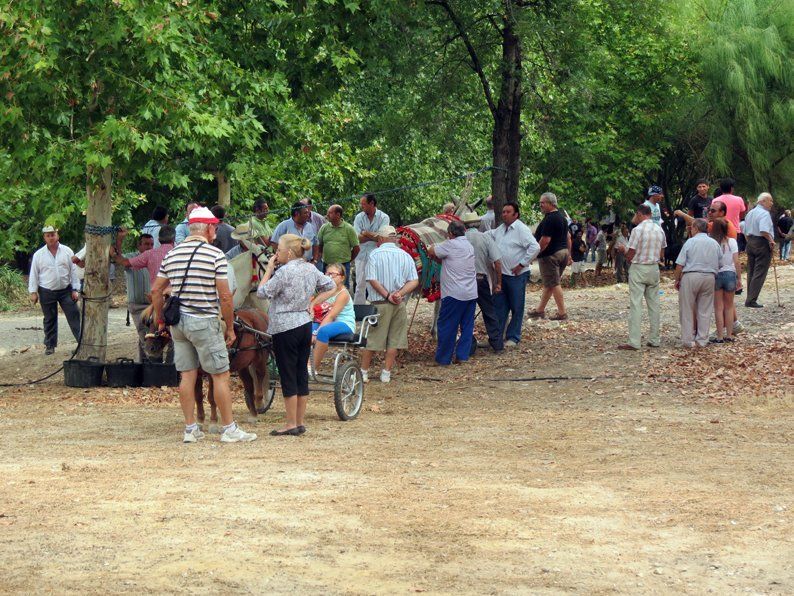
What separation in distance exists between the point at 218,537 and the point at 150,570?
0.68 m

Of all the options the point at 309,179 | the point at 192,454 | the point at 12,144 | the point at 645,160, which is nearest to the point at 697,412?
the point at 192,454

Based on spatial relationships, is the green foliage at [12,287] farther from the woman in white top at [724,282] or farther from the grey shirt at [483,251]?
the woman in white top at [724,282]

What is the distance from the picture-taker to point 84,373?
14.8m

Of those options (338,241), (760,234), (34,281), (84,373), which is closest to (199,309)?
(84,373)

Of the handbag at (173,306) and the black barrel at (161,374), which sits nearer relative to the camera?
the handbag at (173,306)

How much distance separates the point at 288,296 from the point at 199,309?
840mm

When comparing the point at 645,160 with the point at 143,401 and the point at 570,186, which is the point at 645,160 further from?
the point at 143,401

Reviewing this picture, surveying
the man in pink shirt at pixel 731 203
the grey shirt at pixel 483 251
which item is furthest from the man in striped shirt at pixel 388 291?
the man in pink shirt at pixel 731 203

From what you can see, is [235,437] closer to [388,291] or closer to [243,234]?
[388,291]

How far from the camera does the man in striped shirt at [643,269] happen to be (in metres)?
16.1

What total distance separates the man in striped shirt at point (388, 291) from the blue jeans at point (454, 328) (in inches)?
51.9

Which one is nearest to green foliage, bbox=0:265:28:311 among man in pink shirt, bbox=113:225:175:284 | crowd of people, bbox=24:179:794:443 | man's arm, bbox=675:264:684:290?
crowd of people, bbox=24:179:794:443

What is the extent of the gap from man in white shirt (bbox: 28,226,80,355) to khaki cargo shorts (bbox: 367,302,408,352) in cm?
534

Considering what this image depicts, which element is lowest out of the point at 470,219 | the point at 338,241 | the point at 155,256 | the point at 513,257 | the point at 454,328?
the point at 454,328
